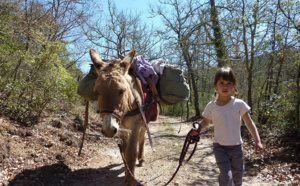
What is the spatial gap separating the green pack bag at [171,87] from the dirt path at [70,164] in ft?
5.87

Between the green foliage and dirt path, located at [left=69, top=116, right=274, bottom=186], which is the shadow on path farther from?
the green foliage

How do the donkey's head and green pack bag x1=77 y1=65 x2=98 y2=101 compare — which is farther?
green pack bag x1=77 y1=65 x2=98 y2=101

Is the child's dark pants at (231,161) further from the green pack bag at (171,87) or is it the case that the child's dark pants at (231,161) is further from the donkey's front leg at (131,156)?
the green pack bag at (171,87)

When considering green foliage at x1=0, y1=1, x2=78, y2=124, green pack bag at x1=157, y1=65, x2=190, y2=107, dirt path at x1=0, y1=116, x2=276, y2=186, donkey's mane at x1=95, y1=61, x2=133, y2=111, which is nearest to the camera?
donkey's mane at x1=95, y1=61, x2=133, y2=111

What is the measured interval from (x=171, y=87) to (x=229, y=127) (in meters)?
2.33

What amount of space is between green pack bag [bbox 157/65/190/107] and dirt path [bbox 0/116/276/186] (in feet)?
5.87

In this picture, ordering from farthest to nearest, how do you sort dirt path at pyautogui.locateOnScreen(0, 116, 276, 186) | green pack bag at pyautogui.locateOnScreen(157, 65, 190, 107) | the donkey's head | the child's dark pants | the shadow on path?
1. green pack bag at pyautogui.locateOnScreen(157, 65, 190, 107)
2. dirt path at pyautogui.locateOnScreen(0, 116, 276, 186)
3. the shadow on path
4. the donkey's head
5. the child's dark pants

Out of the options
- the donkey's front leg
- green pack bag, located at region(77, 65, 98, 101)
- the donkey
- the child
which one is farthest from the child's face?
green pack bag, located at region(77, 65, 98, 101)

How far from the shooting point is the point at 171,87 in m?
4.84

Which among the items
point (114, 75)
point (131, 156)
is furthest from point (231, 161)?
point (114, 75)

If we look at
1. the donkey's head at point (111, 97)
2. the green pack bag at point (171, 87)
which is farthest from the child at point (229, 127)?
the green pack bag at point (171, 87)

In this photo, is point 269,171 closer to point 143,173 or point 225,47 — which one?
point 143,173

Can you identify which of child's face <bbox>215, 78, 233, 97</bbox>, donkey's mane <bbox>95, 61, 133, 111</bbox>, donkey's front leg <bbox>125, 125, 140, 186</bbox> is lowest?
donkey's front leg <bbox>125, 125, 140, 186</bbox>

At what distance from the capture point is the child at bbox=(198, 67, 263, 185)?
2.58 m
